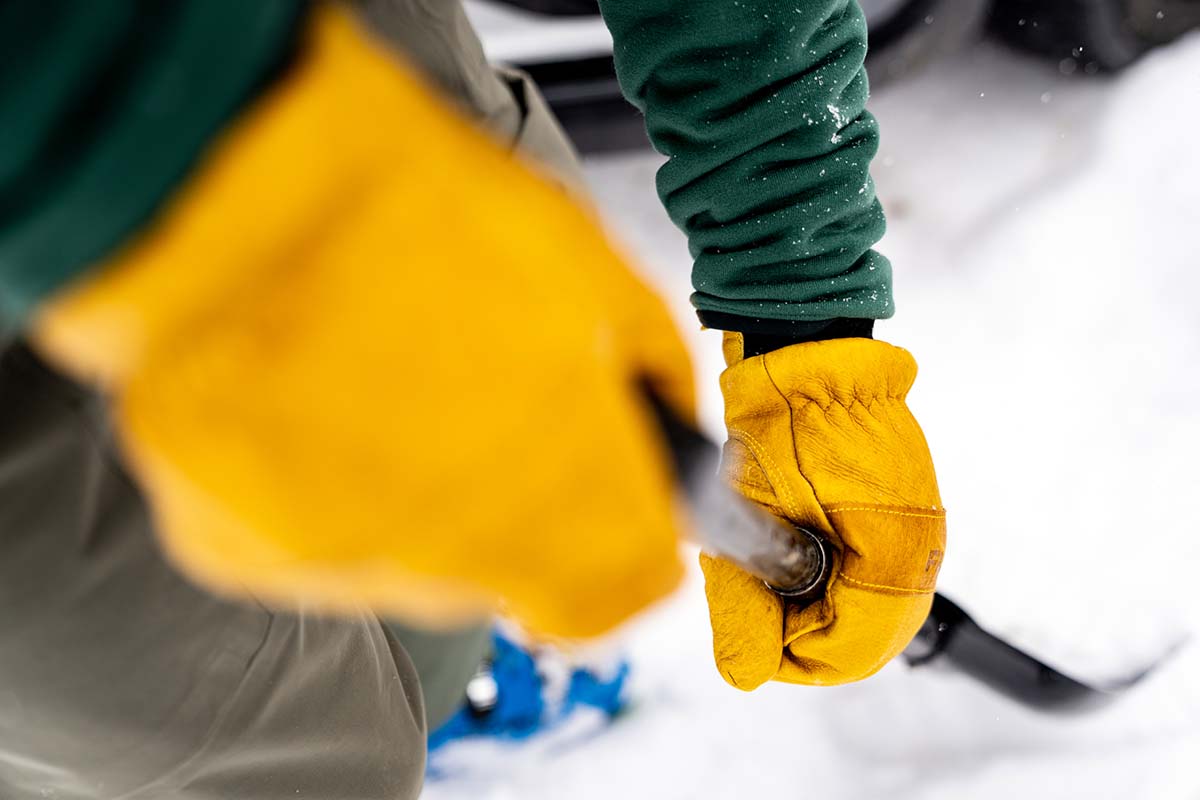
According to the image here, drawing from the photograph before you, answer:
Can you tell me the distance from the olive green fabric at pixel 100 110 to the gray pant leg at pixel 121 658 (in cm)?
21

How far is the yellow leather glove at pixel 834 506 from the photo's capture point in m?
0.58

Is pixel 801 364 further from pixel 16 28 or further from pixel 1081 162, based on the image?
pixel 1081 162

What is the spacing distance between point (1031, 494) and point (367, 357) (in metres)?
1.17

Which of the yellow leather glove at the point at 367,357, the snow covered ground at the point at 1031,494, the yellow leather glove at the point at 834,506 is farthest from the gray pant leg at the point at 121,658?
the snow covered ground at the point at 1031,494

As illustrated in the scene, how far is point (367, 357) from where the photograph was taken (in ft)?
0.67

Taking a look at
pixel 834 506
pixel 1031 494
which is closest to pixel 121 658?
pixel 834 506

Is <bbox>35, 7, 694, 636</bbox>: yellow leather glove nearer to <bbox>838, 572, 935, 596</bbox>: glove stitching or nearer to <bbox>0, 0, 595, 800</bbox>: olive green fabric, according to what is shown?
<bbox>0, 0, 595, 800</bbox>: olive green fabric

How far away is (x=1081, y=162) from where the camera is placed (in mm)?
1304

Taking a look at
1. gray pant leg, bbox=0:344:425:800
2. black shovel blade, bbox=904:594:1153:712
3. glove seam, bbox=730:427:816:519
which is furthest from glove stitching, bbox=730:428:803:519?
black shovel blade, bbox=904:594:1153:712

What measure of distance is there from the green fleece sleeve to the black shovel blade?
521 mm

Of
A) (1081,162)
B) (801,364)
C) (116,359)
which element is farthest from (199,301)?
(1081,162)

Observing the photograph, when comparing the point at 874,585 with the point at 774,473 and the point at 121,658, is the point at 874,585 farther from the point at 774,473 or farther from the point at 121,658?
the point at 121,658

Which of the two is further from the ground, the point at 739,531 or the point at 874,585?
the point at 739,531

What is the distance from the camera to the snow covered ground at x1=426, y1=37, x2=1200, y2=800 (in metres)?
1.08
